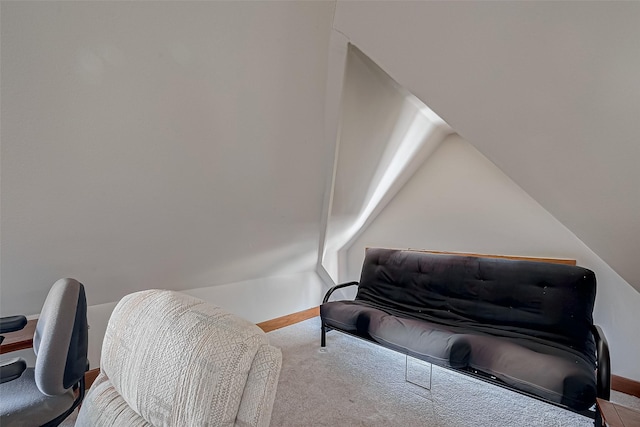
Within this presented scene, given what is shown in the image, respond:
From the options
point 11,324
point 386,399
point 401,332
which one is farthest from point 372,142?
point 11,324

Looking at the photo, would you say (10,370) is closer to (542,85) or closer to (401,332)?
(401,332)

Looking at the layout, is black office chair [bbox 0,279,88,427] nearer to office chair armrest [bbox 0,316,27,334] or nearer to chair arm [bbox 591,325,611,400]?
office chair armrest [bbox 0,316,27,334]

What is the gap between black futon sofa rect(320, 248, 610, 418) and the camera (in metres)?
1.44

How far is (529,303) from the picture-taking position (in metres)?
2.00

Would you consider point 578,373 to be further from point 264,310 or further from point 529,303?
point 264,310

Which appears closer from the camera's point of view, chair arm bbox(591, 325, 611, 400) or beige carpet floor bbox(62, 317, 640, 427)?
chair arm bbox(591, 325, 611, 400)

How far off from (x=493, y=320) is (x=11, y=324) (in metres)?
2.88

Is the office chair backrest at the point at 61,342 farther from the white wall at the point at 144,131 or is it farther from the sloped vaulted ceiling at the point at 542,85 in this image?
the sloped vaulted ceiling at the point at 542,85

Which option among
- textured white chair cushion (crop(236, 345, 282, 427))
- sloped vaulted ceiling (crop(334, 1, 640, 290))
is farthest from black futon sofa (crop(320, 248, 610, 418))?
textured white chair cushion (crop(236, 345, 282, 427))

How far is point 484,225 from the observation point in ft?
8.45

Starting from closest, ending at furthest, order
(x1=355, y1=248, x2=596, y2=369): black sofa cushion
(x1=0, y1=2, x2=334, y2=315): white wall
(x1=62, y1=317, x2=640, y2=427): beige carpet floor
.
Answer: (x1=0, y1=2, x2=334, y2=315): white wall < (x1=62, y1=317, x2=640, y2=427): beige carpet floor < (x1=355, y1=248, x2=596, y2=369): black sofa cushion

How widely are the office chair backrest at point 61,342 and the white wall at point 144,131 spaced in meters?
0.53

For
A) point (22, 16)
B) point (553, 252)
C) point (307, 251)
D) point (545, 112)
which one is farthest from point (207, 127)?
point (553, 252)

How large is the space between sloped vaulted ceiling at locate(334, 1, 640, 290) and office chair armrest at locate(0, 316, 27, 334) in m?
2.25
